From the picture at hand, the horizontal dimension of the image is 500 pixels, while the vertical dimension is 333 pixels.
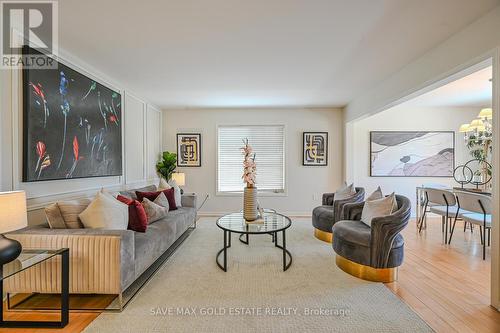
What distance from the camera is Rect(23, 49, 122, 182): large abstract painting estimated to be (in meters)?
2.41

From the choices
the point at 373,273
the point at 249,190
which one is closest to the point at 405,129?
the point at 373,273

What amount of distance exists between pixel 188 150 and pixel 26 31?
366 cm

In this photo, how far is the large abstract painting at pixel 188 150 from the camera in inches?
230

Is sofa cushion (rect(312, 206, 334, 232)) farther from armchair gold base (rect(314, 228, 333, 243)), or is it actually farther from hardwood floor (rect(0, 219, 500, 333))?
hardwood floor (rect(0, 219, 500, 333))

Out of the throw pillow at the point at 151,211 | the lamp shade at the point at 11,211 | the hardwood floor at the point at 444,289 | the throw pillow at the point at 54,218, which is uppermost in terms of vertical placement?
the lamp shade at the point at 11,211

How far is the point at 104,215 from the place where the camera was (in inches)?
93.2

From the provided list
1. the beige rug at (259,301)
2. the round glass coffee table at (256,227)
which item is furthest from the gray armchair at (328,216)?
the round glass coffee table at (256,227)

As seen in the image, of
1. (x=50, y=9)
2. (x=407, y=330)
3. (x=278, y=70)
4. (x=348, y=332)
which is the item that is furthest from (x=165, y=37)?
(x=407, y=330)

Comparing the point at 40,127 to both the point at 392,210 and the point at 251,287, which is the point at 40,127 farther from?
the point at 392,210

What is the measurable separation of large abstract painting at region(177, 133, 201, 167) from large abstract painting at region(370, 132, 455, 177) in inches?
160

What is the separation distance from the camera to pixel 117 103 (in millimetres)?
3963

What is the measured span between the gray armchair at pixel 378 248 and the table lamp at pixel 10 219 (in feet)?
9.59

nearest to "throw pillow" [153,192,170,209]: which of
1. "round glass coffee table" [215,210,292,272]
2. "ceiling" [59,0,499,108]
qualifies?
"round glass coffee table" [215,210,292,272]

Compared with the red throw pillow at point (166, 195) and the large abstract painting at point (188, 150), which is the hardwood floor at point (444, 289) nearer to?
the red throw pillow at point (166, 195)
